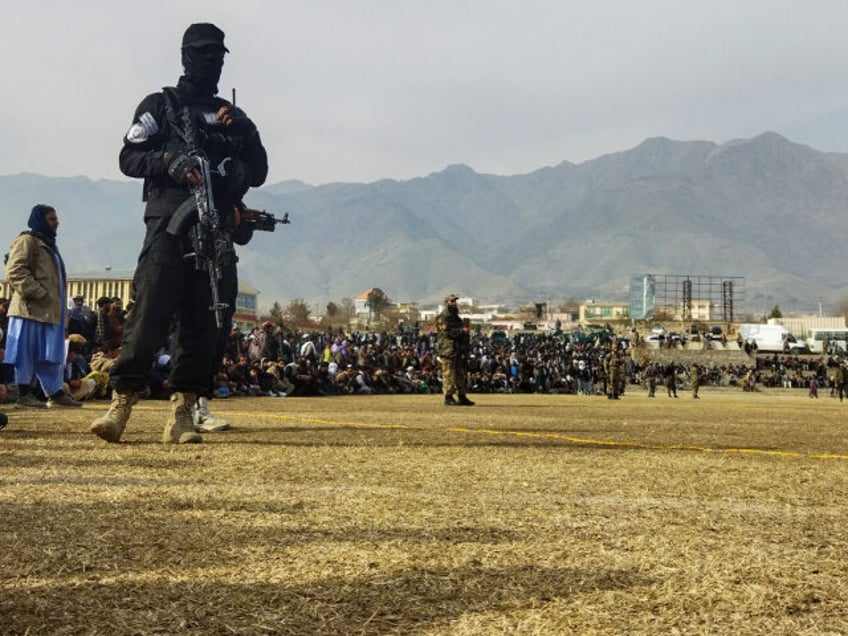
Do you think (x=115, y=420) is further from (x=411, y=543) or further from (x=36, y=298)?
(x=36, y=298)

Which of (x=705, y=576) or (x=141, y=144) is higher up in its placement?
(x=141, y=144)

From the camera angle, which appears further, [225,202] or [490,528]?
[225,202]

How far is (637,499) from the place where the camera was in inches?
166

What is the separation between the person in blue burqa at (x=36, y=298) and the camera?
9.52 meters

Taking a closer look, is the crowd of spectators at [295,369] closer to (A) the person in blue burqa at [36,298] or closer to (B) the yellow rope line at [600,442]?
(B) the yellow rope line at [600,442]

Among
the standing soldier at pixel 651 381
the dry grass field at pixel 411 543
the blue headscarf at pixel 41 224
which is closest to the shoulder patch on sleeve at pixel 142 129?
the dry grass field at pixel 411 543

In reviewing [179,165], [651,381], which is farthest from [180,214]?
[651,381]

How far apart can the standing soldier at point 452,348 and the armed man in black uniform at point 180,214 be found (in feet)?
31.2

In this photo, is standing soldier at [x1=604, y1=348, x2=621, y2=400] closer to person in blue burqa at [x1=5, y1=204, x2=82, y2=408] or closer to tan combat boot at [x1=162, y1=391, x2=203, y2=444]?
person in blue burqa at [x1=5, y1=204, x2=82, y2=408]

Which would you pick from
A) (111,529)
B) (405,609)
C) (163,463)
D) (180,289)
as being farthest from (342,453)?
(405,609)

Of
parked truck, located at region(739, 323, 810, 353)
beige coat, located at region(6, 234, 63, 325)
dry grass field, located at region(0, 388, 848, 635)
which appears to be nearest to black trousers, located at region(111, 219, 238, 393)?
dry grass field, located at region(0, 388, 848, 635)

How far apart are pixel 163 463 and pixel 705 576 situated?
3.64 m

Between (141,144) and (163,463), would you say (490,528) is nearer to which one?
(163,463)

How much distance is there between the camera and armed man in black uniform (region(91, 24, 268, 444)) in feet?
21.1
